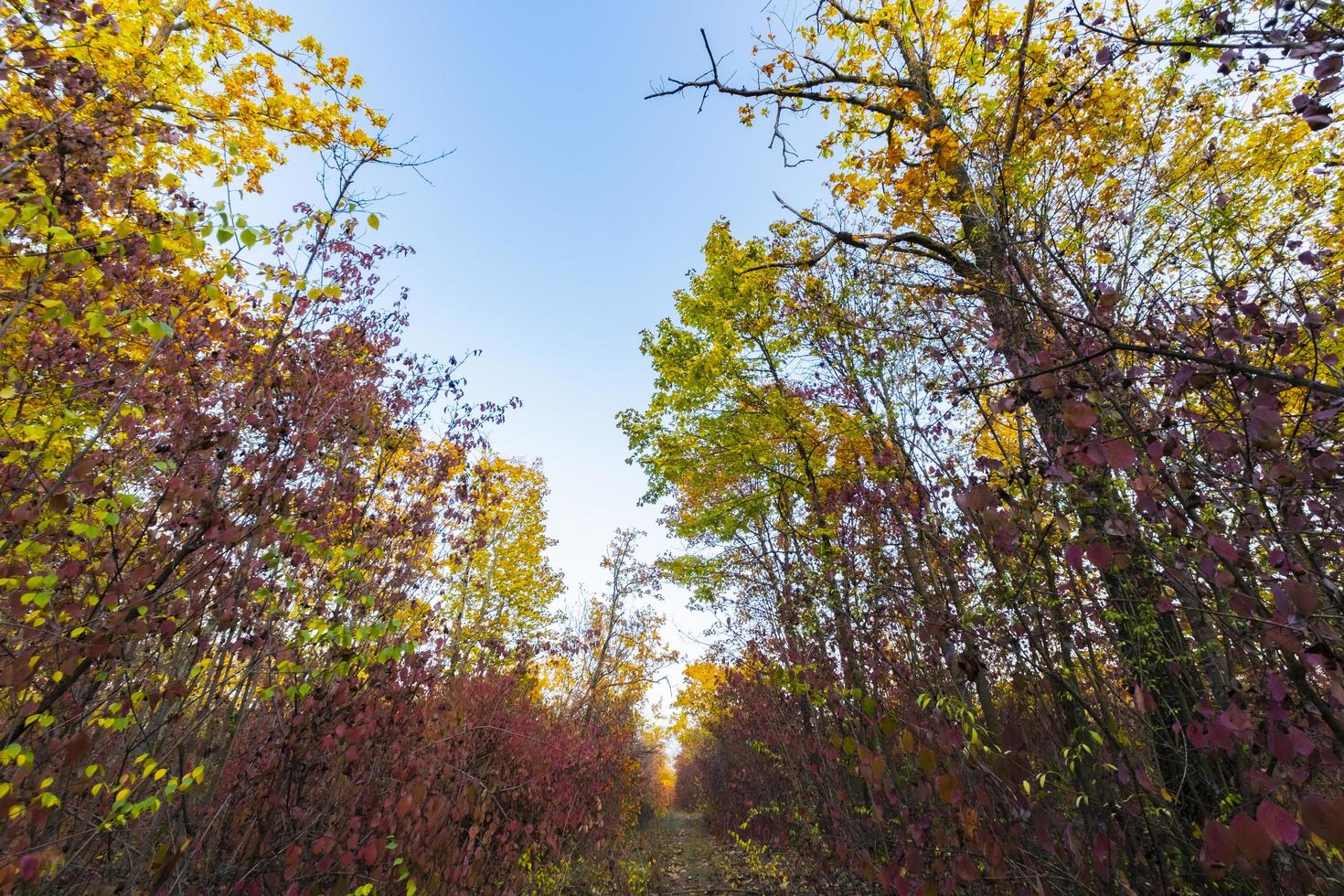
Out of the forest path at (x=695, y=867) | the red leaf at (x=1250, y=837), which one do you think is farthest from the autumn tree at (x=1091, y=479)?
the forest path at (x=695, y=867)

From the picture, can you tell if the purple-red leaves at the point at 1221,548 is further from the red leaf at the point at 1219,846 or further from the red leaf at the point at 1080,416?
the red leaf at the point at 1219,846

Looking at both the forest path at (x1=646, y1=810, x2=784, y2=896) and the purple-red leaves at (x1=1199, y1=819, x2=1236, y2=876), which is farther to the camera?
the forest path at (x1=646, y1=810, x2=784, y2=896)

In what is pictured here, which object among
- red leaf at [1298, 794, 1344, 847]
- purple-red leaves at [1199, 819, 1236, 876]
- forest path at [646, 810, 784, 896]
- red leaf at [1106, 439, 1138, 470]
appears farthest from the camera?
forest path at [646, 810, 784, 896]

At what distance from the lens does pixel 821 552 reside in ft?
16.0

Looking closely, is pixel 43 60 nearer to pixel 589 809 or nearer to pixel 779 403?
pixel 779 403

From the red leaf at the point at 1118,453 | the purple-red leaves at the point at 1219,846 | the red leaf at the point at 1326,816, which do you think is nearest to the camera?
the red leaf at the point at 1326,816

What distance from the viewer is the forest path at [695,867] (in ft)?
21.0

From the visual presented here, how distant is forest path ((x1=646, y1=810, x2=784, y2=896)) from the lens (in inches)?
253

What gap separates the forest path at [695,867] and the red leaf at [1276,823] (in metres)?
4.40

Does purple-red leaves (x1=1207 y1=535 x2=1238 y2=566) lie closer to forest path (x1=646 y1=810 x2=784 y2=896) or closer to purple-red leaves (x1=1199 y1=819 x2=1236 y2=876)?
purple-red leaves (x1=1199 y1=819 x2=1236 y2=876)

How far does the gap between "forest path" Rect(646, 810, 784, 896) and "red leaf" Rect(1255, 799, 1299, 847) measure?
14.4ft

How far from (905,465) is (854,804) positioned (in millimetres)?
3551

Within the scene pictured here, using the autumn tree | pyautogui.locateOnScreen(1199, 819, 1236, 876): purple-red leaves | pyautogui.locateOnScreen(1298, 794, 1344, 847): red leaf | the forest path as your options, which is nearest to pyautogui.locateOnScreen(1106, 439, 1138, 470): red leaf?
the autumn tree

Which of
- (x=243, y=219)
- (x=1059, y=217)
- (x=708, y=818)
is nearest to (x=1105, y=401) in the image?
(x=1059, y=217)
